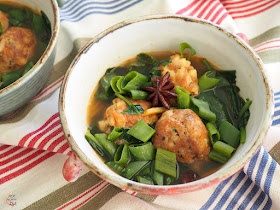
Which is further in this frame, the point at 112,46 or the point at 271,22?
the point at 271,22

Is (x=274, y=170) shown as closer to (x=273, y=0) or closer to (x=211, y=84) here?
(x=211, y=84)

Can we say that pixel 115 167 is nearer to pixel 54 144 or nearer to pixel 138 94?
pixel 138 94

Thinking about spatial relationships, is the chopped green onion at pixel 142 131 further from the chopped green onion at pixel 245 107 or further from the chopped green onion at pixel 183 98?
the chopped green onion at pixel 245 107

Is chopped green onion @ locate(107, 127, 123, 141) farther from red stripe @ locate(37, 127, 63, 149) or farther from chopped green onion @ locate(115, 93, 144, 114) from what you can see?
red stripe @ locate(37, 127, 63, 149)

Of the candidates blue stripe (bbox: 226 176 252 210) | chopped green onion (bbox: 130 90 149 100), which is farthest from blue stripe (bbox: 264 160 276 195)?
chopped green onion (bbox: 130 90 149 100)

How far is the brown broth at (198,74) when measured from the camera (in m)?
1.78

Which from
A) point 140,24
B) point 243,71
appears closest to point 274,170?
point 243,71

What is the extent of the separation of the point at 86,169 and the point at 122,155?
0.47 meters

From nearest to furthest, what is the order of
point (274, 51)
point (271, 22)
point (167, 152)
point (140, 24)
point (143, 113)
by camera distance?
point (167, 152) < point (143, 113) < point (140, 24) < point (274, 51) < point (271, 22)

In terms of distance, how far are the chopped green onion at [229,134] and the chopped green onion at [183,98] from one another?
0.22 m

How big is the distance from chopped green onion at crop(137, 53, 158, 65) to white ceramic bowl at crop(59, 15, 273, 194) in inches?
A: 1.2

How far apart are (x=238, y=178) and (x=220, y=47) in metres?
0.77

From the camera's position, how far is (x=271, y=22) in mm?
2631

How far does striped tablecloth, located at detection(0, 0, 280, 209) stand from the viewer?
6.65 feet
